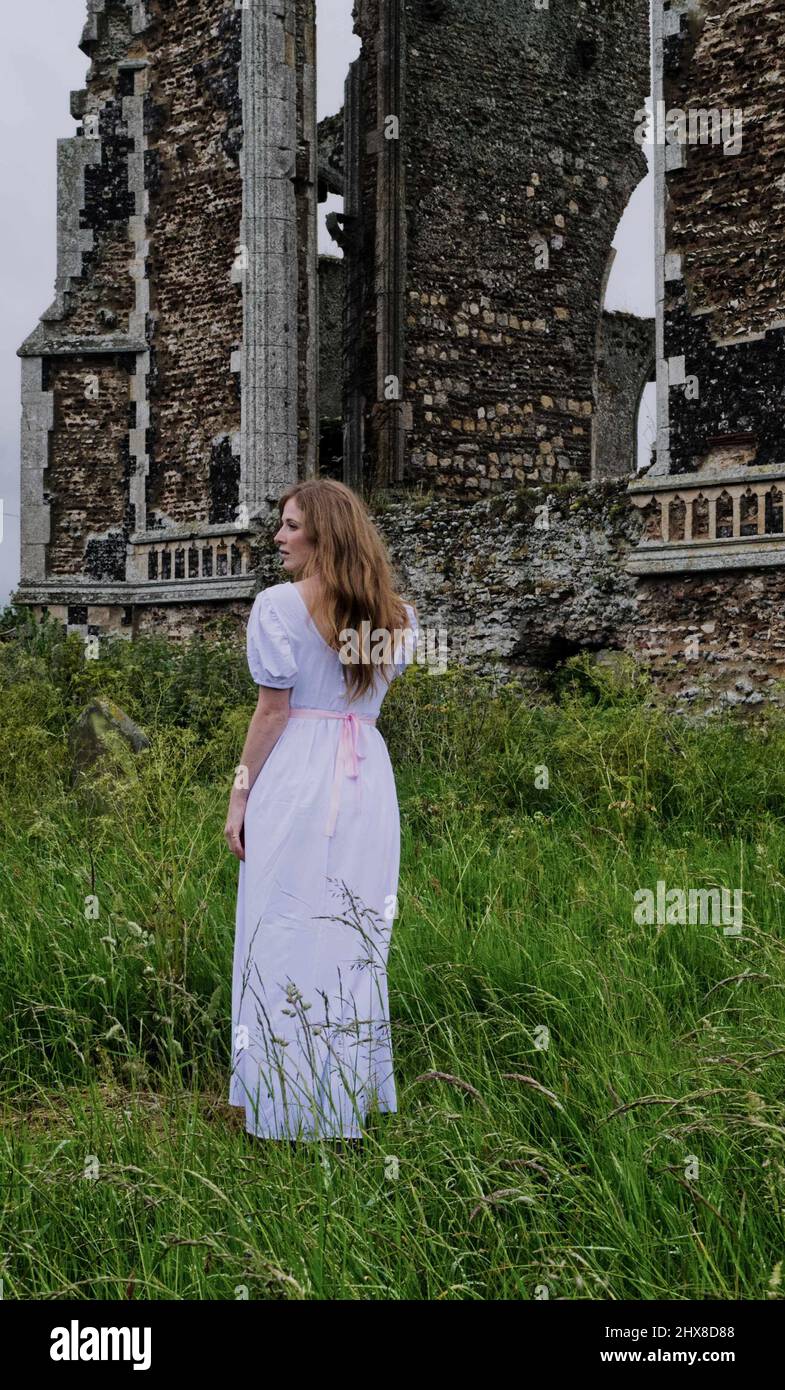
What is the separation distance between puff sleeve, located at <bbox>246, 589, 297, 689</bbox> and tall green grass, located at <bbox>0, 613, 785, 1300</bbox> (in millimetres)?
749

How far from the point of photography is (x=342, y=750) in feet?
11.0

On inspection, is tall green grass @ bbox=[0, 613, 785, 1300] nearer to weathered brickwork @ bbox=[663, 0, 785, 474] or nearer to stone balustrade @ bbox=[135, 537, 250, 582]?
weathered brickwork @ bbox=[663, 0, 785, 474]

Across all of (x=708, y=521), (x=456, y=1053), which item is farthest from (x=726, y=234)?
(x=456, y=1053)

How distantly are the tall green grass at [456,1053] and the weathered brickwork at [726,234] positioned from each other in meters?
3.06

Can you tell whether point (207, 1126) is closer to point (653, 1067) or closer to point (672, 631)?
point (653, 1067)

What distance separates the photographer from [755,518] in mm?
8664

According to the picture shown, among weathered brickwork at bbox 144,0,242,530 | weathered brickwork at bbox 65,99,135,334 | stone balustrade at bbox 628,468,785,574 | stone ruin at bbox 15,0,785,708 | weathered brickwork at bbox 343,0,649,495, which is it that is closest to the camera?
stone balustrade at bbox 628,468,785,574

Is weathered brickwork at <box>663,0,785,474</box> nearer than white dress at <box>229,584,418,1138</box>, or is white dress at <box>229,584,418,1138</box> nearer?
white dress at <box>229,584,418,1138</box>

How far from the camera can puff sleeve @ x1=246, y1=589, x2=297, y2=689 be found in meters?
3.31

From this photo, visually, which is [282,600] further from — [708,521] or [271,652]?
[708,521]

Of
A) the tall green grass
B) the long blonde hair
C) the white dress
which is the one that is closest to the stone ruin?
the tall green grass

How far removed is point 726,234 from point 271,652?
7117 millimetres
